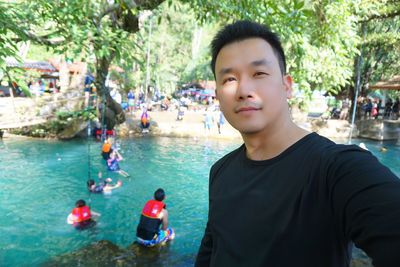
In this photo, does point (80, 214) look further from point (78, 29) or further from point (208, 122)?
point (208, 122)

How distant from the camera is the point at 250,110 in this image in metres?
1.37

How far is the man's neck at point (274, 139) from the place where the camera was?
136 centimetres

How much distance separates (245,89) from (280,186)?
416mm

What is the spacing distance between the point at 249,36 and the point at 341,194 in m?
0.77

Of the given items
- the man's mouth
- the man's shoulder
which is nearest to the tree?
the man's shoulder

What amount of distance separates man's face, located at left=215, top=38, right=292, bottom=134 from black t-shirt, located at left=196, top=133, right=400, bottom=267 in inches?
6.6

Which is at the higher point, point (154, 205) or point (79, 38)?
point (79, 38)

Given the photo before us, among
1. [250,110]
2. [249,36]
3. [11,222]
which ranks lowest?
[11,222]

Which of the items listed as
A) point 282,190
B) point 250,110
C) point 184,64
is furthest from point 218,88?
point 184,64

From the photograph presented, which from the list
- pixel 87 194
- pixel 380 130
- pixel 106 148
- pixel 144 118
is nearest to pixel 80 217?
pixel 87 194

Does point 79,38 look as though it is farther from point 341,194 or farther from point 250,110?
point 341,194

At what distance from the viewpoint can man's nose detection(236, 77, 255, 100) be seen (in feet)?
4.53

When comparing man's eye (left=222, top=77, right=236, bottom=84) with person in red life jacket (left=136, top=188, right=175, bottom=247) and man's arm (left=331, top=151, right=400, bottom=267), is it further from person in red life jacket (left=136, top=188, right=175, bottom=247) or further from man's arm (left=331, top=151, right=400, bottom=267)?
person in red life jacket (left=136, top=188, right=175, bottom=247)

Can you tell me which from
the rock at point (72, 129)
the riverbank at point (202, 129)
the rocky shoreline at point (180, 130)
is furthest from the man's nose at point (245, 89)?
the riverbank at point (202, 129)
